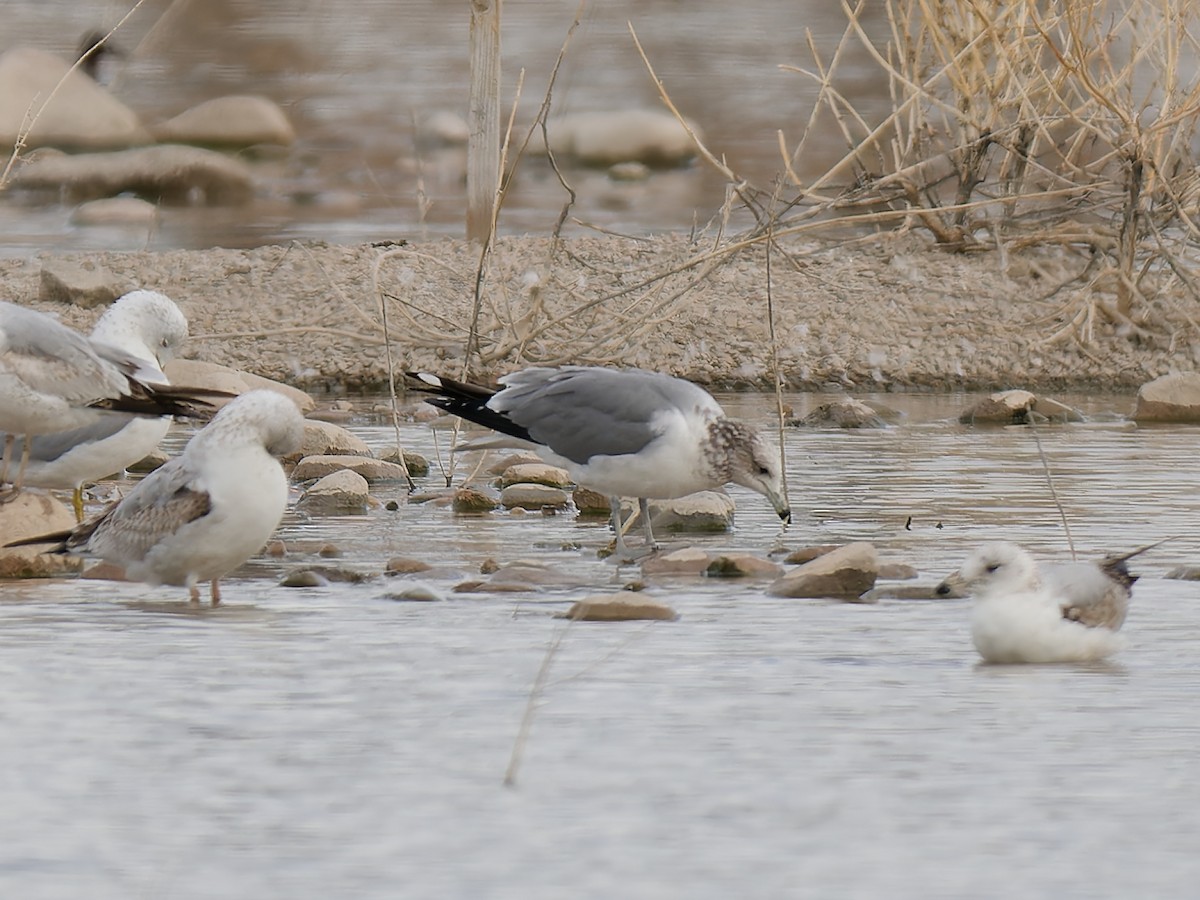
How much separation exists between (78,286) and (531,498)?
470 centimetres

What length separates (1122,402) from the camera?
11469 mm

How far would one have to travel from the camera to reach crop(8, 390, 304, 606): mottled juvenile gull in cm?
627

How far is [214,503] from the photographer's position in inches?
247

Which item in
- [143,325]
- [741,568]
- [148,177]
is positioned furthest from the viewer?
[148,177]

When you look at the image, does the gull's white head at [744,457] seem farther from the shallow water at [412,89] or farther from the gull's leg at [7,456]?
the shallow water at [412,89]

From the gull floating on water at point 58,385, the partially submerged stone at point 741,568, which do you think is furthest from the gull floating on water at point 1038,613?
the gull floating on water at point 58,385

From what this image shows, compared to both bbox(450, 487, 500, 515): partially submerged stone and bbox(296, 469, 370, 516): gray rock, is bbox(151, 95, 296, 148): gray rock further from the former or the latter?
bbox(450, 487, 500, 515): partially submerged stone

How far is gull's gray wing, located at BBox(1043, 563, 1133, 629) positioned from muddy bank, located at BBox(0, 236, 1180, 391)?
577 cm

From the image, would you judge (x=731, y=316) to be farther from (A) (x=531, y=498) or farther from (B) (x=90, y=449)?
(B) (x=90, y=449)

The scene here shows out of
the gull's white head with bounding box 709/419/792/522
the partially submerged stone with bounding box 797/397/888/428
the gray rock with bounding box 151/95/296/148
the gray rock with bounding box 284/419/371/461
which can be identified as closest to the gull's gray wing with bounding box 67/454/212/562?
the gull's white head with bounding box 709/419/792/522

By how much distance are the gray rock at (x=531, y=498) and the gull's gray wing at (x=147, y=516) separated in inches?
85.9

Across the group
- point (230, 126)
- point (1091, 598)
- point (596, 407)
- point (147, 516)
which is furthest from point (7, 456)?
point (230, 126)

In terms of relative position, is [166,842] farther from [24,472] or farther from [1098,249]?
[1098,249]

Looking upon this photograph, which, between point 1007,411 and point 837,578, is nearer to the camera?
point 837,578
